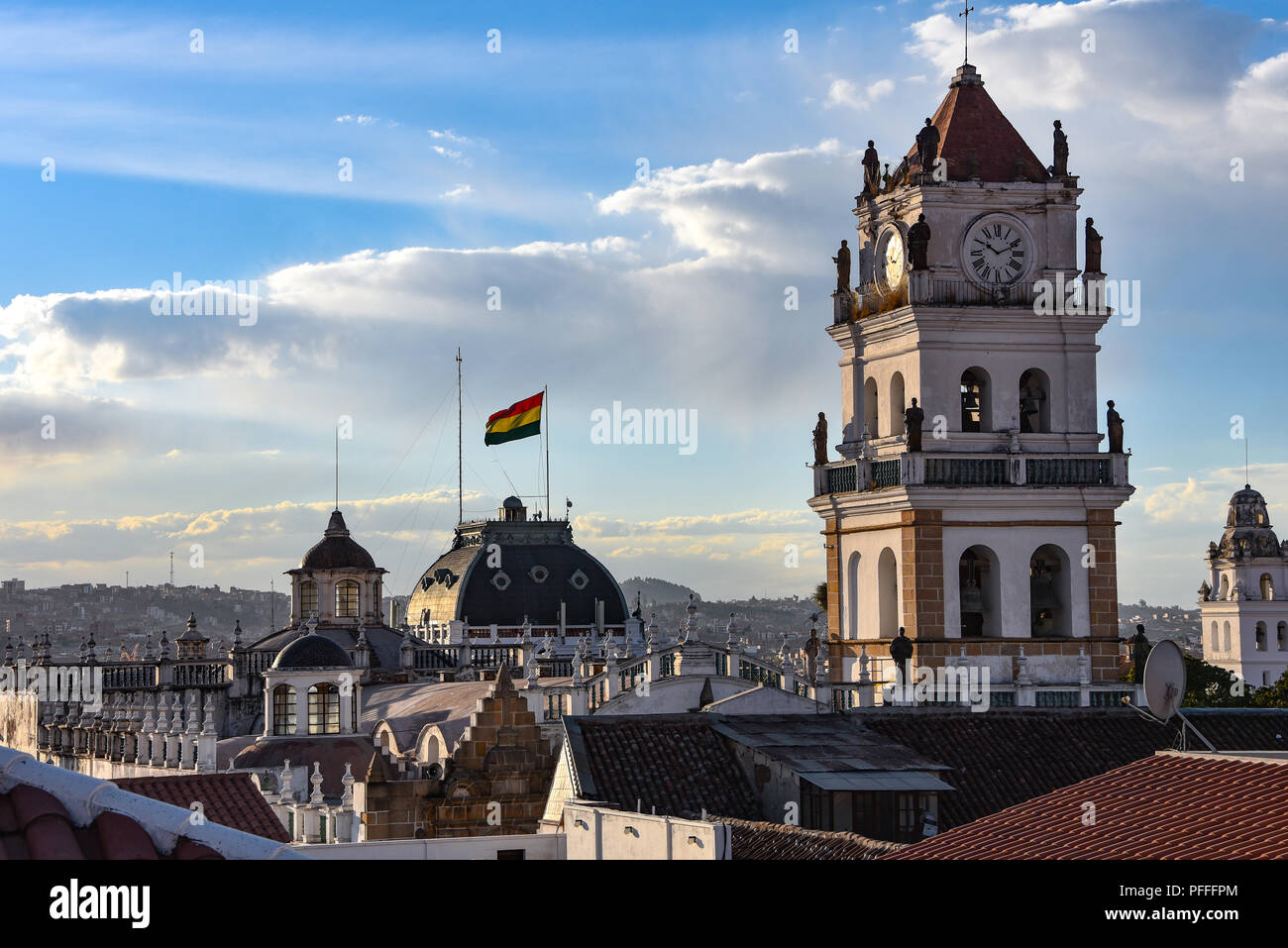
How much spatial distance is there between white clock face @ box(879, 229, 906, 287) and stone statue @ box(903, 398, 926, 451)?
9.85ft

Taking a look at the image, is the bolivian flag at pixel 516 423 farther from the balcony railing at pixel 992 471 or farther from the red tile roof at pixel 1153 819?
the red tile roof at pixel 1153 819

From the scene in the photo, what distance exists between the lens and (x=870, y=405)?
41625 mm

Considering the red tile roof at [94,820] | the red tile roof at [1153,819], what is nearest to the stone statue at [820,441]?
the red tile roof at [1153,819]

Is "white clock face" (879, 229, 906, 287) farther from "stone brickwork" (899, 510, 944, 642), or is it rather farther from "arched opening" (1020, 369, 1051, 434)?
"stone brickwork" (899, 510, 944, 642)

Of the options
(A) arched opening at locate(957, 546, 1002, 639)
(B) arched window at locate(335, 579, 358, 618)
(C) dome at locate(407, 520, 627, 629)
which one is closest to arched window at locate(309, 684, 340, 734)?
(A) arched opening at locate(957, 546, 1002, 639)

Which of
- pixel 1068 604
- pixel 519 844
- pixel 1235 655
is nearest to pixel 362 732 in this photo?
pixel 1068 604

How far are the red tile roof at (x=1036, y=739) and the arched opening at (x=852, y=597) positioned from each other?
4.42m

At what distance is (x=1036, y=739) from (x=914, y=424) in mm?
6782

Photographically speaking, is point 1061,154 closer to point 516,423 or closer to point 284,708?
point 284,708

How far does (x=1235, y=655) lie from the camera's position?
13600 cm

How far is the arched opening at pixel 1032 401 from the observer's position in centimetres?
4050

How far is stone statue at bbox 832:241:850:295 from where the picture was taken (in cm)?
4212

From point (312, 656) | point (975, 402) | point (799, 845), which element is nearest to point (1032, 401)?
point (975, 402)
